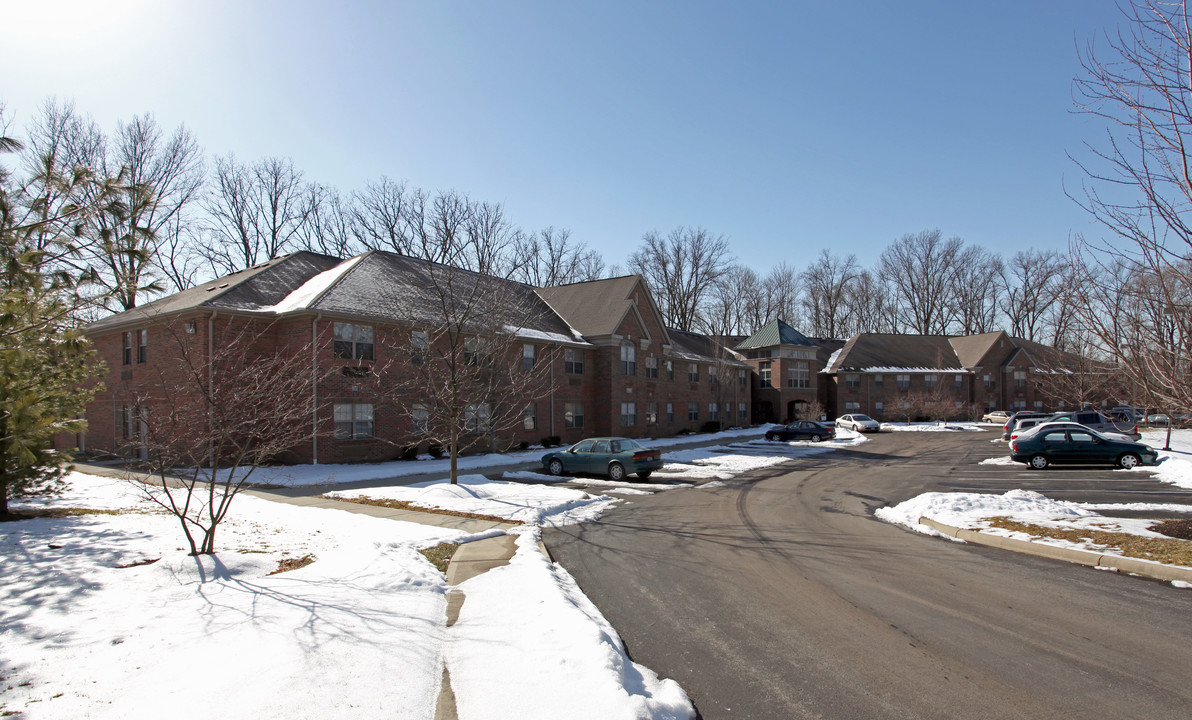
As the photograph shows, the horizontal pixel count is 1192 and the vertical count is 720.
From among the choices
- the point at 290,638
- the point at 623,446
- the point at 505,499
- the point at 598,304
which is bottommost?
the point at 505,499

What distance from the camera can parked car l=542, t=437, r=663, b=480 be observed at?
67.3 feet

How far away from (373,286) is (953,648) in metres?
24.5

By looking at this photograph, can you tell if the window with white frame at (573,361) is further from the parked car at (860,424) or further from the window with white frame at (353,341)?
the parked car at (860,424)

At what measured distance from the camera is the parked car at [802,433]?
39938mm

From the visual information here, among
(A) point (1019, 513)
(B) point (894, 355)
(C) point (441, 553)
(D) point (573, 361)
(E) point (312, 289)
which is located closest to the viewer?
(C) point (441, 553)

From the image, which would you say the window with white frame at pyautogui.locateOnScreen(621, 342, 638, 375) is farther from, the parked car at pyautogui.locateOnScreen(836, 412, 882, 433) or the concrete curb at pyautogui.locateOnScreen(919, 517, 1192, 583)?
the concrete curb at pyautogui.locateOnScreen(919, 517, 1192, 583)

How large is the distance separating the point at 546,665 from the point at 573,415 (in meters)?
28.8

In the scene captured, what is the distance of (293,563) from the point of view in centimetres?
889

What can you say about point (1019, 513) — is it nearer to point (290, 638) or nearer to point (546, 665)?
point (546, 665)

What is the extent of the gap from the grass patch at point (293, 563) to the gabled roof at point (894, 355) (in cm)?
5808

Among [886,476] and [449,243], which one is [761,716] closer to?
[449,243]

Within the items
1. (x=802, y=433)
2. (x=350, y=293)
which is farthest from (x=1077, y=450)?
(x=350, y=293)

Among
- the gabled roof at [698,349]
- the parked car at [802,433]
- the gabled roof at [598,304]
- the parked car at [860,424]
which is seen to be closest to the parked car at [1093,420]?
the parked car at [802,433]

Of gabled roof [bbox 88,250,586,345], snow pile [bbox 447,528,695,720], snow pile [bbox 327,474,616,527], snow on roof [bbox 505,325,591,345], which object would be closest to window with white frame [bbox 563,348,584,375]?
snow on roof [bbox 505,325,591,345]
